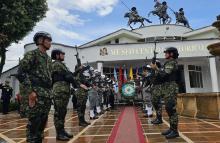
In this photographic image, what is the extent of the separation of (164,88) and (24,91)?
329cm

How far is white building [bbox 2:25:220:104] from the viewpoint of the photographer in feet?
79.0

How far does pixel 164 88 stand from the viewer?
6762 millimetres

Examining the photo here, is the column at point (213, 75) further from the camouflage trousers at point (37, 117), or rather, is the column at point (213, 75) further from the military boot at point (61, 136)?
the camouflage trousers at point (37, 117)

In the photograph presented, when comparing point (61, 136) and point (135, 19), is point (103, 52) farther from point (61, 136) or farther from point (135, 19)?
point (61, 136)

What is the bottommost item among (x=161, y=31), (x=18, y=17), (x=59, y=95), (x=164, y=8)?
(x=59, y=95)

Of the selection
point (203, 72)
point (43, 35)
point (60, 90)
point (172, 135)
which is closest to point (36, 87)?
point (43, 35)

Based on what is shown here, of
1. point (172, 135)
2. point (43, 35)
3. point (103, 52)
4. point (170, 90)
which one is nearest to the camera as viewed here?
point (43, 35)

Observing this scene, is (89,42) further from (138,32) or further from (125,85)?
(125,85)

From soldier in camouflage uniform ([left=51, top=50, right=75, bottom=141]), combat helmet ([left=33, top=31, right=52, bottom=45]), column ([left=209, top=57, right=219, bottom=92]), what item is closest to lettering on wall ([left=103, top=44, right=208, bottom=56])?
column ([left=209, top=57, right=219, bottom=92])

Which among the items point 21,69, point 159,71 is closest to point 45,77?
point 21,69

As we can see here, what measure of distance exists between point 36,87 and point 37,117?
16.1 inches

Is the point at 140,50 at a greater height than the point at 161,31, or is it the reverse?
the point at 161,31

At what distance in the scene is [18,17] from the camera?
19.3m

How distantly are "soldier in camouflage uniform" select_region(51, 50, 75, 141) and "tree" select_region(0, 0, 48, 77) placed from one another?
11.1 m
